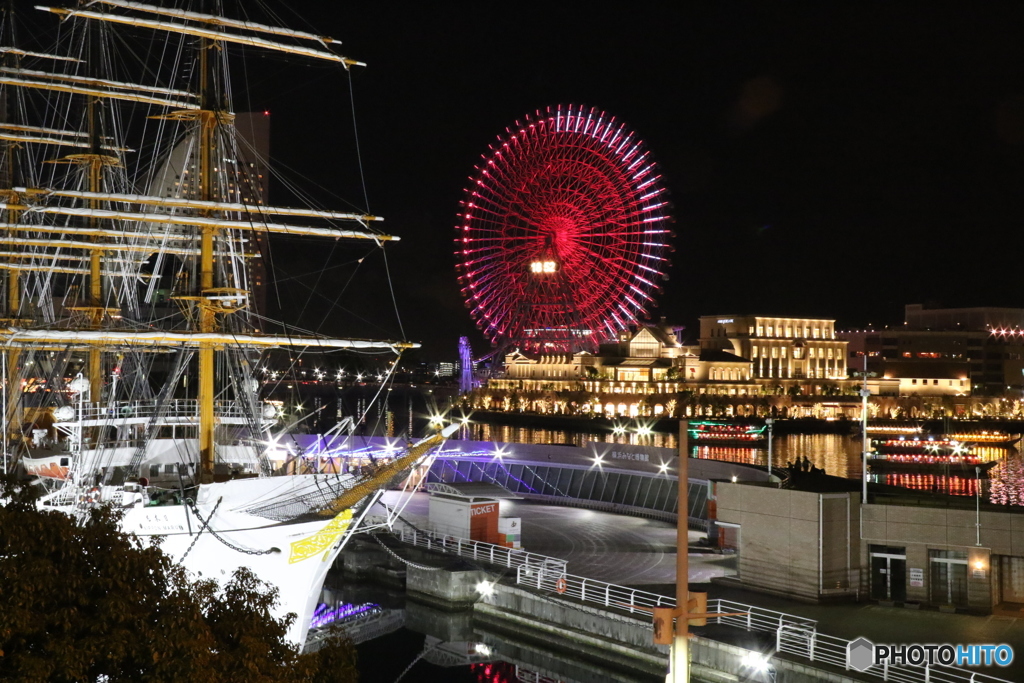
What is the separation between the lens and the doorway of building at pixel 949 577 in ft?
76.4

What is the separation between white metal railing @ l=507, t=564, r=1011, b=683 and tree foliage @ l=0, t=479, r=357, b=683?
9.50 meters

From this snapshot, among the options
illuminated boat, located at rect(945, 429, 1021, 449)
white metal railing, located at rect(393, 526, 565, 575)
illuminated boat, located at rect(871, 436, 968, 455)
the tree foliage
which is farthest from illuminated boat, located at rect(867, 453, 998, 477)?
the tree foliage

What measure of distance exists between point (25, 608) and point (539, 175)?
72008 millimetres

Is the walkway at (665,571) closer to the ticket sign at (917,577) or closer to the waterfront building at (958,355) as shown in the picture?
the ticket sign at (917,577)

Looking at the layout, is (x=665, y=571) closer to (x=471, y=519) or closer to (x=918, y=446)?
(x=471, y=519)

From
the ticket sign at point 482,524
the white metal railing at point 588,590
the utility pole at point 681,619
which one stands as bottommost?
the white metal railing at point 588,590

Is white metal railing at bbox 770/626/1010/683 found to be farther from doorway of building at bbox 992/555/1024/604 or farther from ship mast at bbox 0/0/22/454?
ship mast at bbox 0/0/22/454

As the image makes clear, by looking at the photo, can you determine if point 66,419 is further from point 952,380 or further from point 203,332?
point 952,380

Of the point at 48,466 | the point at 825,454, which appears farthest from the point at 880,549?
the point at 825,454

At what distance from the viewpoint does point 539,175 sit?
81.1 meters

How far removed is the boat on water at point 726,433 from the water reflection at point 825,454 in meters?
2.22

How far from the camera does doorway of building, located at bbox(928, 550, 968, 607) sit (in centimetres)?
2330

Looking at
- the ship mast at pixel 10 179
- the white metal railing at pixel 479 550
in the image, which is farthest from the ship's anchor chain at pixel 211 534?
the ship mast at pixel 10 179

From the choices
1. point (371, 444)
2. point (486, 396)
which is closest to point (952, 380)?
point (486, 396)
